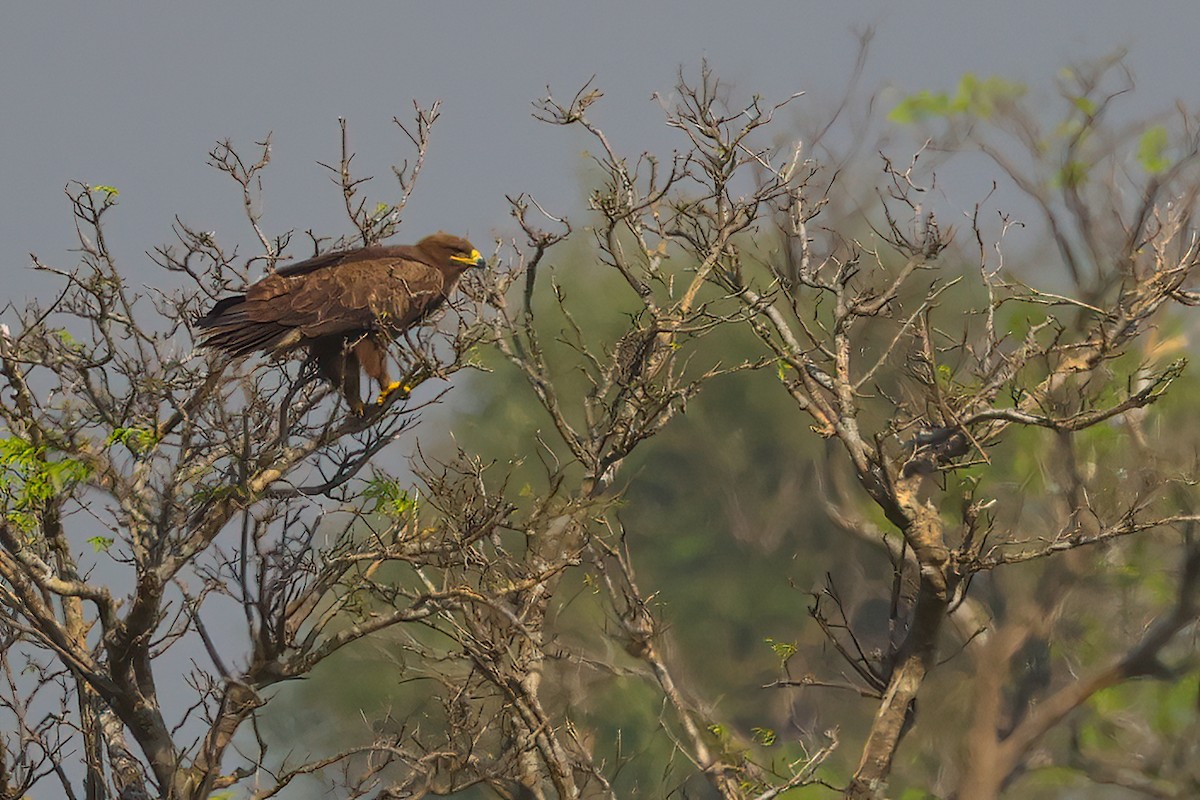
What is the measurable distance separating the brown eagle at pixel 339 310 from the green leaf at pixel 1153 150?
31.0ft

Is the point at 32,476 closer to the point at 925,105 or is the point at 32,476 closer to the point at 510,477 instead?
the point at 510,477

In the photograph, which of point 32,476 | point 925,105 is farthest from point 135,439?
point 925,105

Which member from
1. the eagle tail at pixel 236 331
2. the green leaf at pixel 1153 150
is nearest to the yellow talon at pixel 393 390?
the eagle tail at pixel 236 331

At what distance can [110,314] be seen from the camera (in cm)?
742

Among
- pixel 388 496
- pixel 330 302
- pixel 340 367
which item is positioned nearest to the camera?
pixel 388 496

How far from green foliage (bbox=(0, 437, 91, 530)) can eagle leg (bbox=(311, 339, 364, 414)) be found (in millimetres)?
1539

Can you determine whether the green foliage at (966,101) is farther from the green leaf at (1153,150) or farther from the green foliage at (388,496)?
the green foliage at (388,496)

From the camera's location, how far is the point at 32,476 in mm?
6598

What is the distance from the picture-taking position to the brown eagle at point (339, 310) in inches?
292

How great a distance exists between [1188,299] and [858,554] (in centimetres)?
1342

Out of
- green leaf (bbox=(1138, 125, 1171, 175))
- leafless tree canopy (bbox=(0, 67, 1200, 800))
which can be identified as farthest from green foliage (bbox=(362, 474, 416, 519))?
green leaf (bbox=(1138, 125, 1171, 175))

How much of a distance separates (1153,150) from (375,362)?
34.7 ft

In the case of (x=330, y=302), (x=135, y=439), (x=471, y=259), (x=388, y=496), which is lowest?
(x=388, y=496)

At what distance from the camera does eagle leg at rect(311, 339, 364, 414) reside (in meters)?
7.89
